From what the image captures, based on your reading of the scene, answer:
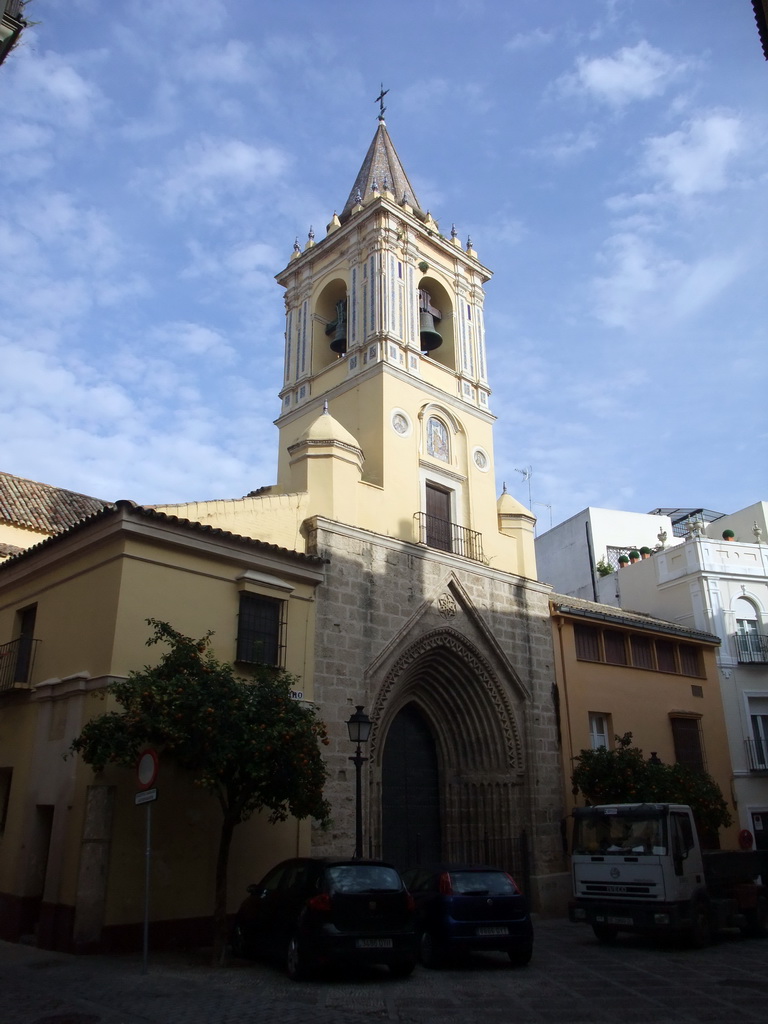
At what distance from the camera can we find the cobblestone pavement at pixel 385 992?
812 cm

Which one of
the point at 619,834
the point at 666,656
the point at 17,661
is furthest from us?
the point at 666,656

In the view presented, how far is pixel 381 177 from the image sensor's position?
939 inches

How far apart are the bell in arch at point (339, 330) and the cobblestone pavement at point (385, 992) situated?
14378 millimetres

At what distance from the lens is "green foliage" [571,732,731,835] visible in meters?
18.0

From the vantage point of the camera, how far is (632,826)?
1335cm

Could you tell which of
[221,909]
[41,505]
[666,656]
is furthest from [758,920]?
[41,505]

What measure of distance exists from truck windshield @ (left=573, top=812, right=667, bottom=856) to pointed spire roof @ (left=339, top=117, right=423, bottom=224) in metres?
16.0

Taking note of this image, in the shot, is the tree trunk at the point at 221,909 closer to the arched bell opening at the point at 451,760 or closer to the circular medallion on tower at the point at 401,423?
the arched bell opening at the point at 451,760

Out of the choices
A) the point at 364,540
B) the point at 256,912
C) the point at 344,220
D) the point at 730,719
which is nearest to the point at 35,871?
the point at 256,912

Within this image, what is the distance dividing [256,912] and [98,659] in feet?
14.3

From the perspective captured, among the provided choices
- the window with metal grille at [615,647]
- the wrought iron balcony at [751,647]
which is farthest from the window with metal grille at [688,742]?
the wrought iron balcony at [751,647]

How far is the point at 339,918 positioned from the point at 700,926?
6483mm

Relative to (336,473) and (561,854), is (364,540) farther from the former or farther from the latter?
(561,854)

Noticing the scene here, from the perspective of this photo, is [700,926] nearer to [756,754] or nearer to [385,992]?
[385,992]
